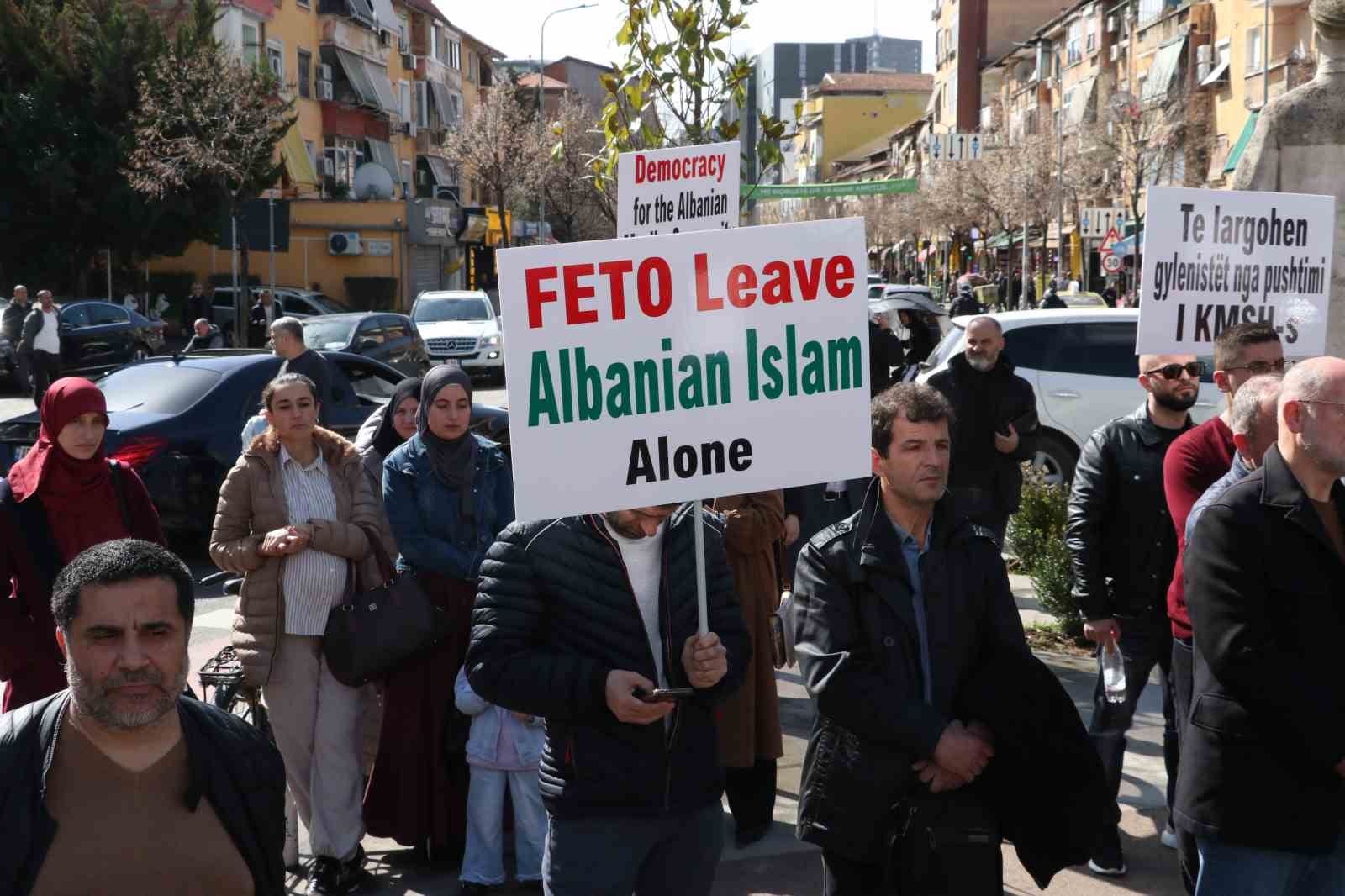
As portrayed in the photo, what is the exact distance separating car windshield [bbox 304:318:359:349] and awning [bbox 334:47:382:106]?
2812cm

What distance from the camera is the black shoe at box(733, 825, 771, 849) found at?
5.96 m

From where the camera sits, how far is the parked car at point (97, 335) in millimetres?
27391

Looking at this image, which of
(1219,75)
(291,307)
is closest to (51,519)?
(291,307)

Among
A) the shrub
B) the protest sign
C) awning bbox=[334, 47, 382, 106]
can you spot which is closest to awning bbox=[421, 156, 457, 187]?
awning bbox=[334, 47, 382, 106]

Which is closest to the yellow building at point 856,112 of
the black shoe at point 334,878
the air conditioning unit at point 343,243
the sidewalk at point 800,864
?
the air conditioning unit at point 343,243

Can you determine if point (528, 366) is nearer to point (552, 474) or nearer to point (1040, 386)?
point (552, 474)

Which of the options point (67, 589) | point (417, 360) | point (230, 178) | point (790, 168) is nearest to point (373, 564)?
point (67, 589)

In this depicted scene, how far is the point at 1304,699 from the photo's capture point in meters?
3.51

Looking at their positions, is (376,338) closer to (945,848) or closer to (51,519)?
(51,519)

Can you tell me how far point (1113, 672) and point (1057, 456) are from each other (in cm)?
879

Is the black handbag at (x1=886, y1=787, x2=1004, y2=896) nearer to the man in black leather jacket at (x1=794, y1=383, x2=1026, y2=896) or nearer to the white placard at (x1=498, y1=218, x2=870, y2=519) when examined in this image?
the man in black leather jacket at (x1=794, y1=383, x2=1026, y2=896)

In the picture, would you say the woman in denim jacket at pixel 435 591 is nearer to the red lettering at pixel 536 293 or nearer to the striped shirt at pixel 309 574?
the striped shirt at pixel 309 574

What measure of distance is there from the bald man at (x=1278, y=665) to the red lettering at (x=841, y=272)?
1.08 metres

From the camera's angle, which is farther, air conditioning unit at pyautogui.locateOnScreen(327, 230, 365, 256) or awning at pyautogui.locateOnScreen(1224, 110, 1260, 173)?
air conditioning unit at pyautogui.locateOnScreen(327, 230, 365, 256)
